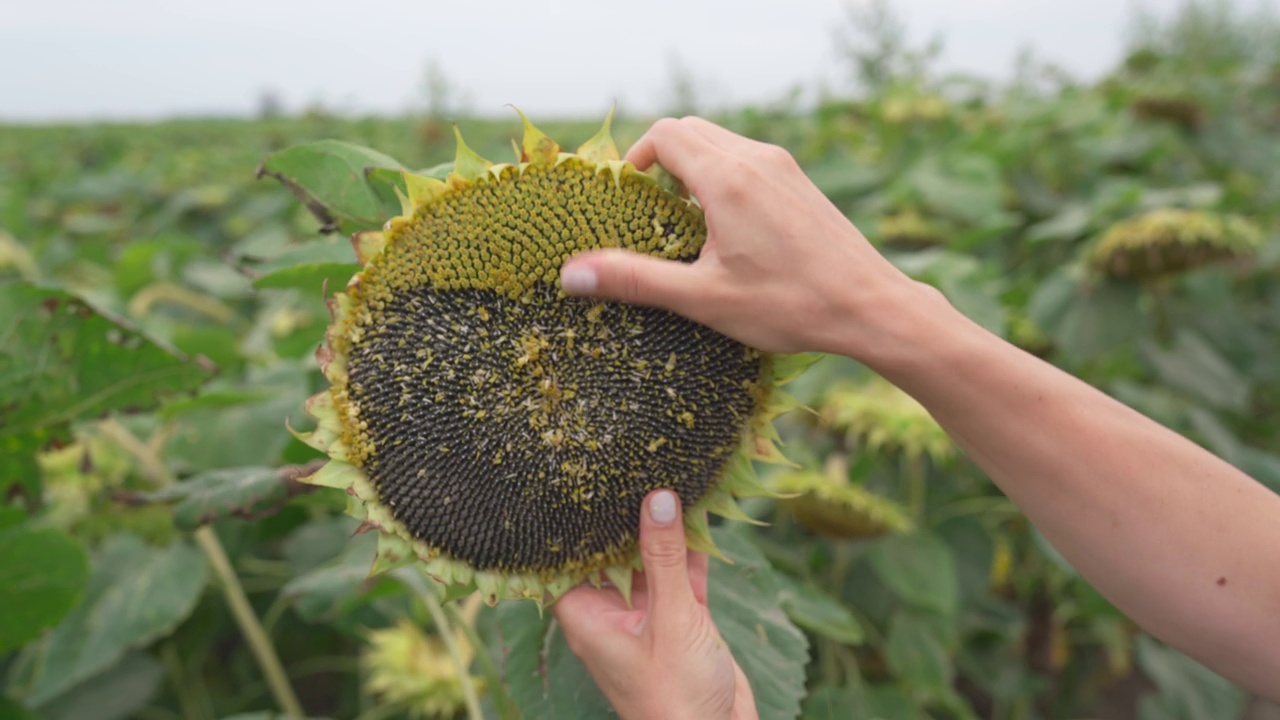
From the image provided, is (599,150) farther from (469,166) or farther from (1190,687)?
(1190,687)

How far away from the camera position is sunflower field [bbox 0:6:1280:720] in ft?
4.58

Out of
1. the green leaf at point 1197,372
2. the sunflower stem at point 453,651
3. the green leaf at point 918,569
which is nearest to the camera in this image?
the sunflower stem at point 453,651

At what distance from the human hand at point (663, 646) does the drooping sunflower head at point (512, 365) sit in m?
0.07

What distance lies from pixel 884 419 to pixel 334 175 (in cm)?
151

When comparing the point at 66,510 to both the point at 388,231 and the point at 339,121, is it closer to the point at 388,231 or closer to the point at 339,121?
the point at 388,231

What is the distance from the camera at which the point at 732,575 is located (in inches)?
52.2

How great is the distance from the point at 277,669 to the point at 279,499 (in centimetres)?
90

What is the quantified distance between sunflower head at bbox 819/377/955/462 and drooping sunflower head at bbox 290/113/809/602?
110 centimetres

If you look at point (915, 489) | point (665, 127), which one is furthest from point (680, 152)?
point (915, 489)

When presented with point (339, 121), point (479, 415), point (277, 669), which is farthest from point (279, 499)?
point (339, 121)

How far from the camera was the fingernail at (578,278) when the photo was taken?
0.98 m

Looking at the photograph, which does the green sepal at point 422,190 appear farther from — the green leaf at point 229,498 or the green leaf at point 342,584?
the green leaf at point 342,584

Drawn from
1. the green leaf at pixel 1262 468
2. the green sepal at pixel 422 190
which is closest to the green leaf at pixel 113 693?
the green sepal at pixel 422 190

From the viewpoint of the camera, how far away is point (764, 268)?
96cm
